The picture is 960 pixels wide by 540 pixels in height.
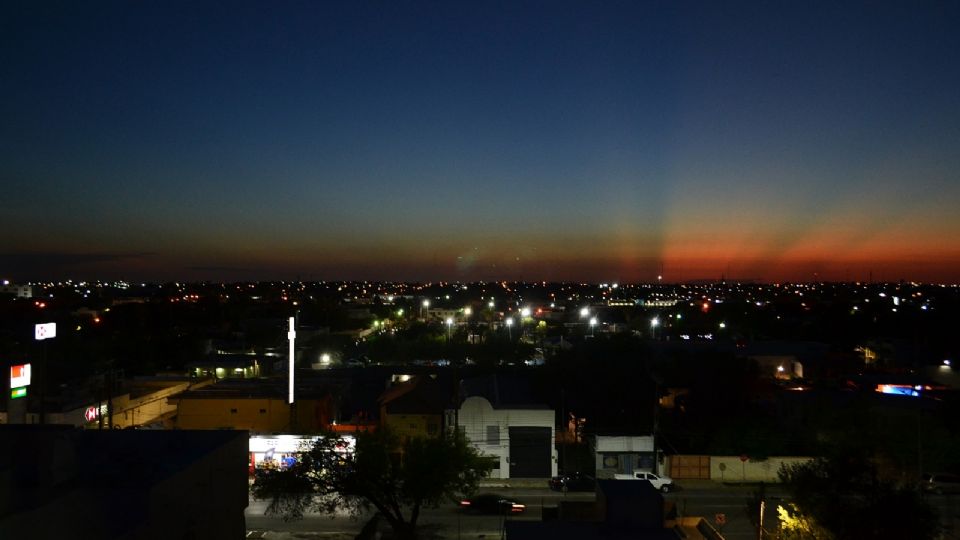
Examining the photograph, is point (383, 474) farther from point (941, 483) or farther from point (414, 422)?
point (941, 483)

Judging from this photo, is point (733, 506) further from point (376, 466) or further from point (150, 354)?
point (150, 354)

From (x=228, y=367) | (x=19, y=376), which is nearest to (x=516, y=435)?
(x=19, y=376)

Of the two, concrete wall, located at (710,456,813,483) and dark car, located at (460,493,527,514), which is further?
concrete wall, located at (710,456,813,483)

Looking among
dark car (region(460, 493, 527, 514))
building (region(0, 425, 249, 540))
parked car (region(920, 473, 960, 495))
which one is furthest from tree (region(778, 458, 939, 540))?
building (region(0, 425, 249, 540))

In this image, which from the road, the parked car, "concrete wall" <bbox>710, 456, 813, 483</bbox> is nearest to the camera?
the road

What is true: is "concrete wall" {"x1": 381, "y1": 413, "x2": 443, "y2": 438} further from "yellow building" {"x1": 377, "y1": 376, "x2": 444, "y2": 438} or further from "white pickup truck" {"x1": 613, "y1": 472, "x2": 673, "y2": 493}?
"white pickup truck" {"x1": 613, "y1": 472, "x2": 673, "y2": 493}

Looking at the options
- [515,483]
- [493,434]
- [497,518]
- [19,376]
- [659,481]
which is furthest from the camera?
[493,434]
